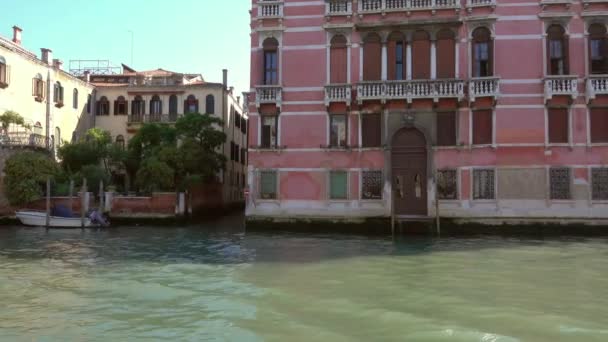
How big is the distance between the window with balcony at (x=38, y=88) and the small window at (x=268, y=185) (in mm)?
13272

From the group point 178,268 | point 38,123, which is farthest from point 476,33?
point 38,123

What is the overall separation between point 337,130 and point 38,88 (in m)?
15.5

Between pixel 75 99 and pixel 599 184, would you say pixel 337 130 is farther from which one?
pixel 75 99

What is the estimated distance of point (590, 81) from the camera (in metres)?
15.4

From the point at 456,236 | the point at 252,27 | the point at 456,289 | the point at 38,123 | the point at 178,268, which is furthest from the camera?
the point at 38,123

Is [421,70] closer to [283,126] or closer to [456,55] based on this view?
[456,55]

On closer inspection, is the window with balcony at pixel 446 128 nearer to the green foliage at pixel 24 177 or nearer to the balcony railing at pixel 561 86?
the balcony railing at pixel 561 86

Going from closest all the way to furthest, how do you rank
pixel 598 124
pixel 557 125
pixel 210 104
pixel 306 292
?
pixel 306 292, pixel 598 124, pixel 557 125, pixel 210 104

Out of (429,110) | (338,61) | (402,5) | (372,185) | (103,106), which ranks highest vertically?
(402,5)

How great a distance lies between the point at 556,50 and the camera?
52.4 ft

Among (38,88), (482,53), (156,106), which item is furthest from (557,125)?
(38,88)

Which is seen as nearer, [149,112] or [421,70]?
[421,70]

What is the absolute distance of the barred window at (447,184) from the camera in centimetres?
1615

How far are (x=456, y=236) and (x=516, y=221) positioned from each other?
2.20 meters
